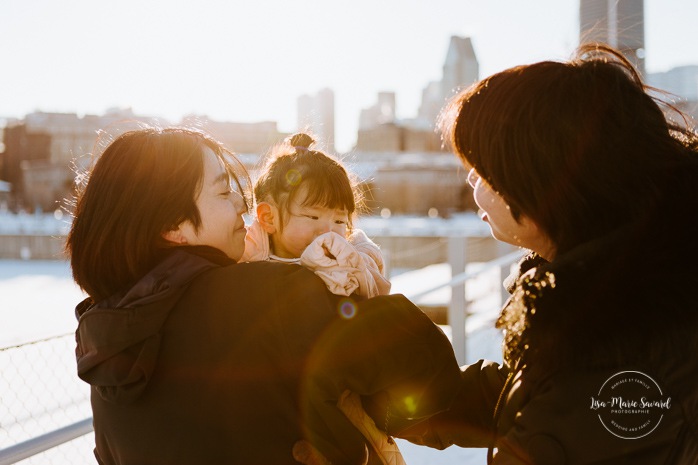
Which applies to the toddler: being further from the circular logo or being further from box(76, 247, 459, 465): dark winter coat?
the circular logo

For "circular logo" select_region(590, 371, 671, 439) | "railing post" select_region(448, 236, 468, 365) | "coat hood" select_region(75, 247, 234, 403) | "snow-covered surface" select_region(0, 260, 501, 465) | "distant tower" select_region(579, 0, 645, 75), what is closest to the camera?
"circular logo" select_region(590, 371, 671, 439)

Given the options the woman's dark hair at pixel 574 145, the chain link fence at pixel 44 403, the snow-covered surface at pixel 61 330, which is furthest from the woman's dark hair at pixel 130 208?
the chain link fence at pixel 44 403

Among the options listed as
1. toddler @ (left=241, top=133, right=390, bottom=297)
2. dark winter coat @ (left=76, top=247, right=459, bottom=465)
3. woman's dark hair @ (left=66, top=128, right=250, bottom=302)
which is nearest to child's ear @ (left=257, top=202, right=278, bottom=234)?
A: toddler @ (left=241, top=133, right=390, bottom=297)

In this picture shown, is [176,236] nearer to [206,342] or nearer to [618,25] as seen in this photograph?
[206,342]

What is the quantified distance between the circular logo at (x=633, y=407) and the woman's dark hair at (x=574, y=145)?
9.4 inches

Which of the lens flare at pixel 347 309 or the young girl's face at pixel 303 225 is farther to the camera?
the young girl's face at pixel 303 225

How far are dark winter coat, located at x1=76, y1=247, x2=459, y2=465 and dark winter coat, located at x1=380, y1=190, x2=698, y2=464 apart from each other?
1.00 feet

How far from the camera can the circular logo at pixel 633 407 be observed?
0.92 meters

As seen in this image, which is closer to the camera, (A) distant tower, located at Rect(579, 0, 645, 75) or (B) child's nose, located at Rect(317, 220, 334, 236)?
(A) distant tower, located at Rect(579, 0, 645, 75)

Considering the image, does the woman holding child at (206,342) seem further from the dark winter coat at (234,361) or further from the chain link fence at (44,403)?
the chain link fence at (44,403)

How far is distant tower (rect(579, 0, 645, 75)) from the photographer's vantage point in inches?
54.2

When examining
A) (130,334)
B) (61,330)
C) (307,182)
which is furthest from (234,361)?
(61,330)

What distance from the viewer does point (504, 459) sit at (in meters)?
0.97

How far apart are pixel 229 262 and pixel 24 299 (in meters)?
15.3
